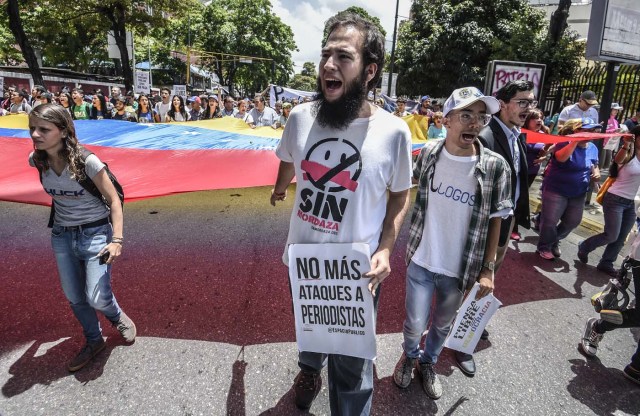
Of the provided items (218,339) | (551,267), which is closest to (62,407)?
(218,339)

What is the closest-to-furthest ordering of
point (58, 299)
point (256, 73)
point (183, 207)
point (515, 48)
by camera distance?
point (58, 299) < point (183, 207) < point (515, 48) < point (256, 73)

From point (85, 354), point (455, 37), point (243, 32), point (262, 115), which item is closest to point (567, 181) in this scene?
point (85, 354)

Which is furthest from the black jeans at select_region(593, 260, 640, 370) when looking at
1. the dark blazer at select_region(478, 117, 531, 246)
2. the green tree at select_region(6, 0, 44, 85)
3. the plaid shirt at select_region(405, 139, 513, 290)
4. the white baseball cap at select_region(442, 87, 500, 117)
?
the green tree at select_region(6, 0, 44, 85)

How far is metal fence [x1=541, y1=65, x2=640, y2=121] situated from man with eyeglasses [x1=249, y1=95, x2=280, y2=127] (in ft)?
27.9

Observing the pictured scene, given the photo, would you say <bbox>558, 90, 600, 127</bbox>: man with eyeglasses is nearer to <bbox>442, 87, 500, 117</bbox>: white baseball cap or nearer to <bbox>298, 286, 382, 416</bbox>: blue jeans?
<bbox>442, 87, 500, 117</bbox>: white baseball cap

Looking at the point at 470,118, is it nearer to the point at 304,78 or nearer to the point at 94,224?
the point at 94,224

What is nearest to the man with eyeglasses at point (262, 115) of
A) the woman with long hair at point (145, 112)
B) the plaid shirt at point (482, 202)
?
the woman with long hair at point (145, 112)

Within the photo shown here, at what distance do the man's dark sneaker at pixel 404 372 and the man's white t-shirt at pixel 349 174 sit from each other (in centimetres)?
109

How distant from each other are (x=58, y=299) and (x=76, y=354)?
37.3 inches

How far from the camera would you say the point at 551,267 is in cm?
471

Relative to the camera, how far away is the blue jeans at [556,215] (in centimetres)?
469

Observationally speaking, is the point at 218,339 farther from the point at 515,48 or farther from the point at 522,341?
the point at 515,48

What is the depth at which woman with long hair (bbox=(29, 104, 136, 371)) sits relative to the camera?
2.39 m

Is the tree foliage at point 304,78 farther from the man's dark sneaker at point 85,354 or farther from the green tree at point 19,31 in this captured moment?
the man's dark sneaker at point 85,354
